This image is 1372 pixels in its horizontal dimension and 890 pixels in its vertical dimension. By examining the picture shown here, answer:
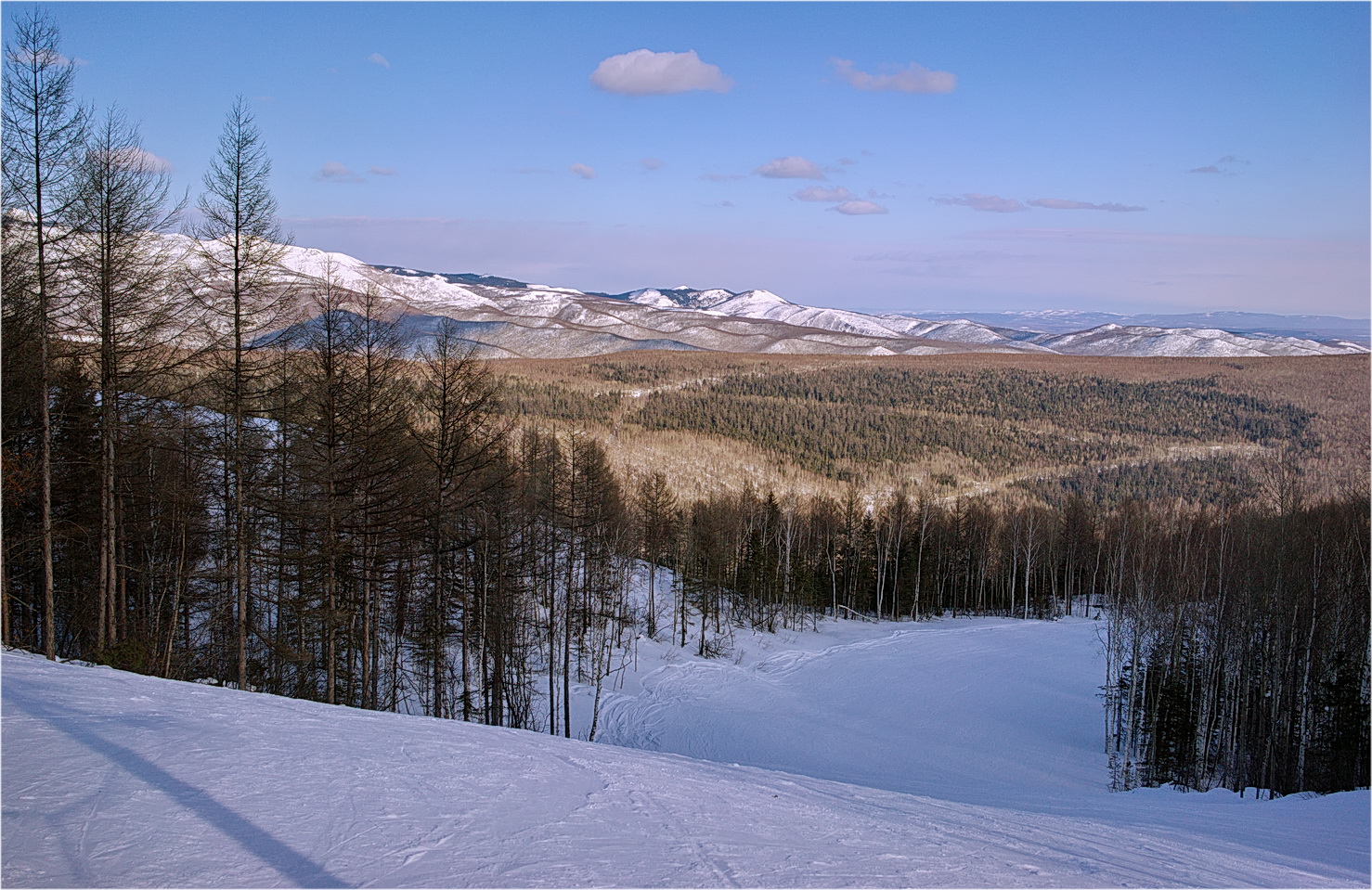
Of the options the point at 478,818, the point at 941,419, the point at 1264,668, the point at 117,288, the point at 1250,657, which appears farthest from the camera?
the point at 941,419

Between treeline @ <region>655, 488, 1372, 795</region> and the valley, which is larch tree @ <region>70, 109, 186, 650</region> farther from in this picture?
the valley

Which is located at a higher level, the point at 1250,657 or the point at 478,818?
the point at 478,818

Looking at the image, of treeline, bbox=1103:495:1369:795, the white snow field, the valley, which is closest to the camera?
the white snow field

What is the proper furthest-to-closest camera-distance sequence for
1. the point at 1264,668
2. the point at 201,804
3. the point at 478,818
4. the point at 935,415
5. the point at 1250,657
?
the point at 935,415
the point at 1250,657
the point at 1264,668
the point at 478,818
the point at 201,804

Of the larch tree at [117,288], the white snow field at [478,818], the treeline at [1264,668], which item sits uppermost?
the larch tree at [117,288]

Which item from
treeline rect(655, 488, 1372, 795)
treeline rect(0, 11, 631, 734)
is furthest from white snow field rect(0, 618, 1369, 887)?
treeline rect(655, 488, 1372, 795)

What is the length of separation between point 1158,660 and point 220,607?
30334mm

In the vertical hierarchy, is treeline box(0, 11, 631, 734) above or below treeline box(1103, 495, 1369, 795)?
above

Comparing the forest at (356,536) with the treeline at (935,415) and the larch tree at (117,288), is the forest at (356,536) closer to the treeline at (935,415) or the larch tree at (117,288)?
the larch tree at (117,288)

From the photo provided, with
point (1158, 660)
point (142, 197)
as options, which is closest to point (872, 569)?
point (1158, 660)

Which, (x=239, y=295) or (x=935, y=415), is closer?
(x=239, y=295)

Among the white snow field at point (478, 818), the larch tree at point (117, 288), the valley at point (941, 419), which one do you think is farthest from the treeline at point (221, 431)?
the valley at point (941, 419)

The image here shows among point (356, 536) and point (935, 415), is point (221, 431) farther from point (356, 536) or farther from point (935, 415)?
point (935, 415)

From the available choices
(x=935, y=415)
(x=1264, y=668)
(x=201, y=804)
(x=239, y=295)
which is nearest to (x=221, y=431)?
(x=239, y=295)
